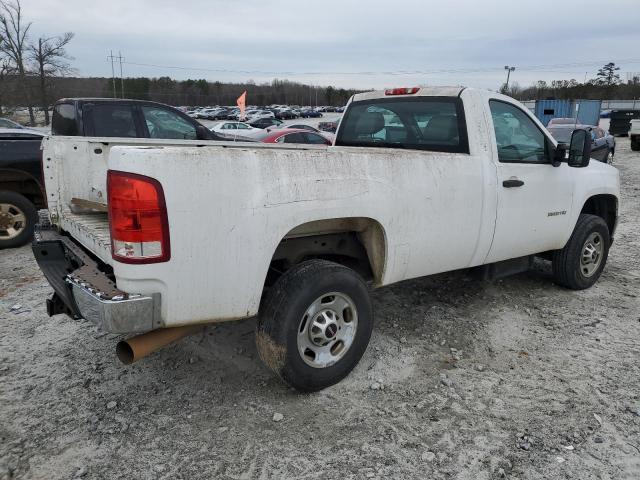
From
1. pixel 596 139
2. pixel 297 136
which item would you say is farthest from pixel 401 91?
pixel 596 139

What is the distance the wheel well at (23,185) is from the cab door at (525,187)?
6.03m

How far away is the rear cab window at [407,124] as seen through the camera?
404 centimetres

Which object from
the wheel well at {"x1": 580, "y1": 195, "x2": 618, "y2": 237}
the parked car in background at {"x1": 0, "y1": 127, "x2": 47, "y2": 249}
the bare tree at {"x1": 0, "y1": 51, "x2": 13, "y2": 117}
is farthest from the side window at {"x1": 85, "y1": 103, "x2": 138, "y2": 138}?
the bare tree at {"x1": 0, "y1": 51, "x2": 13, "y2": 117}

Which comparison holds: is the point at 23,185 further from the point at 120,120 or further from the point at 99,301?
the point at 99,301

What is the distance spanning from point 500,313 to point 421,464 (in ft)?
7.87

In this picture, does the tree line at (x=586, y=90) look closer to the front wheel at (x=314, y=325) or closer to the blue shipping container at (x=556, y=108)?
the blue shipping container at (x=556, y=108)

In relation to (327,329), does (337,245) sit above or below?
above

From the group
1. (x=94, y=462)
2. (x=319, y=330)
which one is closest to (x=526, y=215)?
(x=319, y=330)

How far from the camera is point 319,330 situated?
3.25 metres

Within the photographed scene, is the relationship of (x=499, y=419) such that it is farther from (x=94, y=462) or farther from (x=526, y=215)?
(x=94, y=462)

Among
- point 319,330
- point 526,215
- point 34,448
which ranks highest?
point 526,215

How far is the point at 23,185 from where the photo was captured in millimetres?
7090

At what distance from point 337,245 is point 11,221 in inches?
217

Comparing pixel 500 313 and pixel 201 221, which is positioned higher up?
pixel 201 221
